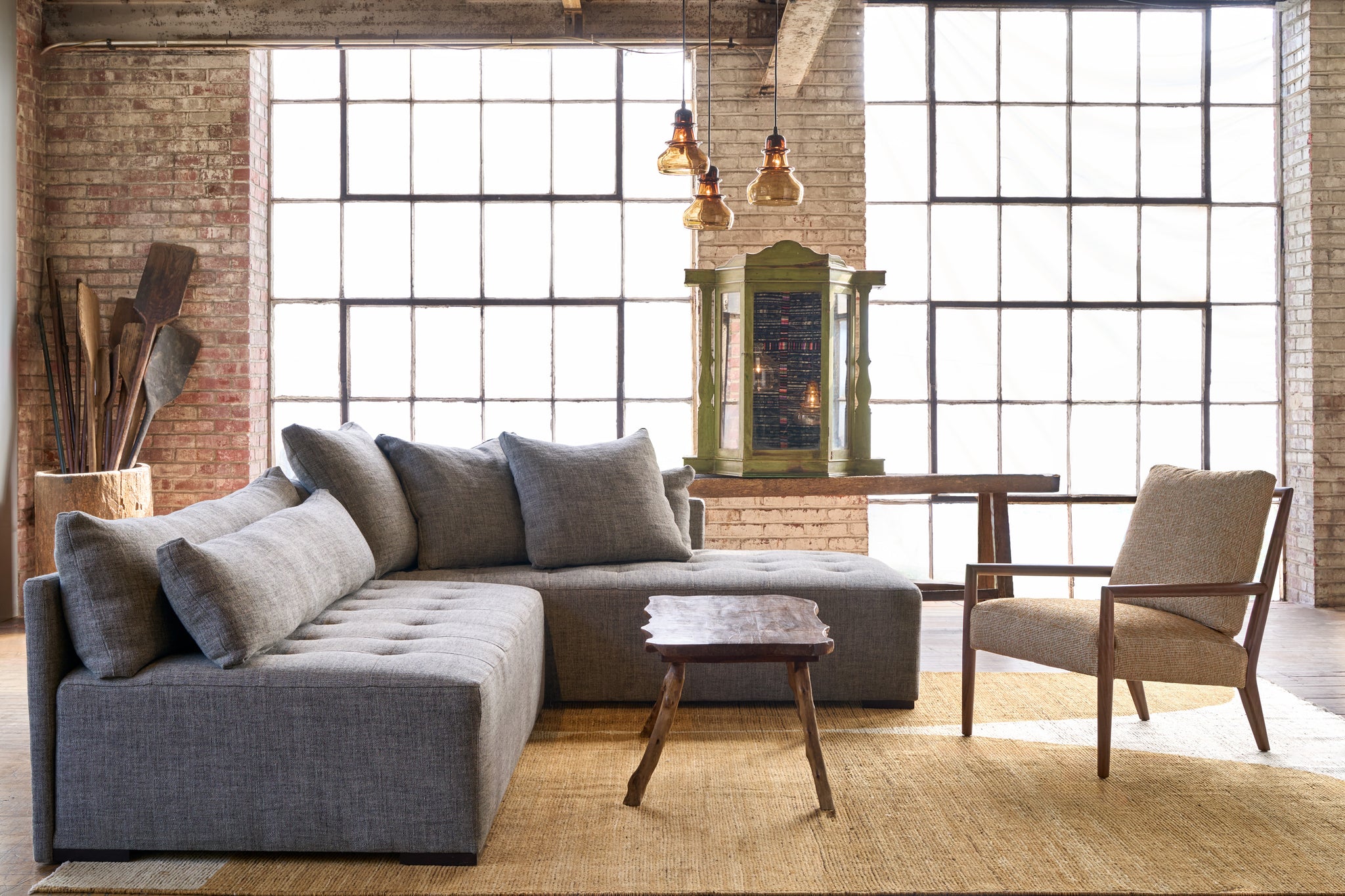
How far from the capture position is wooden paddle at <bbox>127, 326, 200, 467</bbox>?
5.43m

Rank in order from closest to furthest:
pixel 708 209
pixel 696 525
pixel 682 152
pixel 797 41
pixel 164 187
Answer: pixel 682 152 → pixel 708 209 → pixel 696 525 → pixel 797 41 → pixel 164 187

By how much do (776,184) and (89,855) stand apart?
9.68ft


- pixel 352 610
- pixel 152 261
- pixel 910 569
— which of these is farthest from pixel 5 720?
pixel 910 569

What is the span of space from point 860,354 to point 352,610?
8.86 feet

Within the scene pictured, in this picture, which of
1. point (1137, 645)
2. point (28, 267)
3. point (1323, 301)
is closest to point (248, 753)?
point (1137, 645)

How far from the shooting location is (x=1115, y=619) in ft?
10.3

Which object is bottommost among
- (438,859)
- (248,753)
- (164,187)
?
(438,859)

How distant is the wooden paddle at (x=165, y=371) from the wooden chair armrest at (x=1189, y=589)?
4.63 m

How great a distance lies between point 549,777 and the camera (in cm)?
295

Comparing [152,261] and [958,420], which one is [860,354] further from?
[152,261]

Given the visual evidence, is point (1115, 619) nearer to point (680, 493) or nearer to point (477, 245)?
point (680, 493)

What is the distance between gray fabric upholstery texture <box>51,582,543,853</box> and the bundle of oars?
3373 mm

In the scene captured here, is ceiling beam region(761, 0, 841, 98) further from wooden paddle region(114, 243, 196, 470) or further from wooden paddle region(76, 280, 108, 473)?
wooden paddle region(76, 280, 108, 473)

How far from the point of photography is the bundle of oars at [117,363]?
5324 mm
